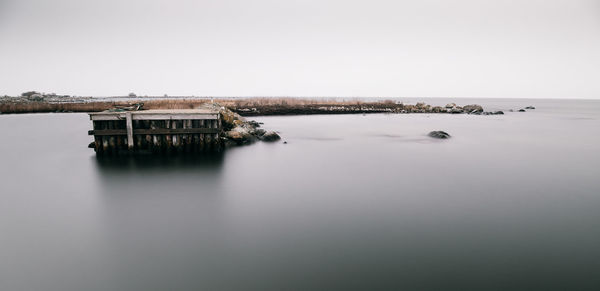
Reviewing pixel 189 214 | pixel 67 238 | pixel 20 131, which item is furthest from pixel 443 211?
pixel 20 131

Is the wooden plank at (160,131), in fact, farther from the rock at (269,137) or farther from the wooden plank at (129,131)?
the rock at (269,137)

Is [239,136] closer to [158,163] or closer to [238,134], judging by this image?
[238,134]

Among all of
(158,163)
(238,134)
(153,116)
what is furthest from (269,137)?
(158,163)

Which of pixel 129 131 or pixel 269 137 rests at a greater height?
pixel 129 131

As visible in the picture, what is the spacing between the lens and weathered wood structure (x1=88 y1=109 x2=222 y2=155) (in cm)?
1434

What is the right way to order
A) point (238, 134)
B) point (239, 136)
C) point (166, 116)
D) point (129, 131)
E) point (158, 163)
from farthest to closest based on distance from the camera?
point (238, 134) < point (239, 136) < point (166, 116) < point (129, 131) < point (158, 163)

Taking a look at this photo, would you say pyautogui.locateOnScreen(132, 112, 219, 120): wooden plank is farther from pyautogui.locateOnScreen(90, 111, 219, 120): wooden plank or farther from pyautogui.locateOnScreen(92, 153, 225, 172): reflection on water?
pyautogui.locateOnScreen(92, 153, 225, 172): reflection on water

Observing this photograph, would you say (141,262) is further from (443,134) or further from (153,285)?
(443,134)

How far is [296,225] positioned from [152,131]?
34.3 feet

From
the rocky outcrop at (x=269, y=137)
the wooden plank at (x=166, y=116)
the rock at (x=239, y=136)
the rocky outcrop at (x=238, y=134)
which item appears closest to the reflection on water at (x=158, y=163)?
the wooden plank at (x=166, y=116)

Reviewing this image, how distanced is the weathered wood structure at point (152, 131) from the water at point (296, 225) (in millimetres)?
964

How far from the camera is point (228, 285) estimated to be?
5.28 m

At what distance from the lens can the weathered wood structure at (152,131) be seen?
14344 mm

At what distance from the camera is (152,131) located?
1466 centimetres
